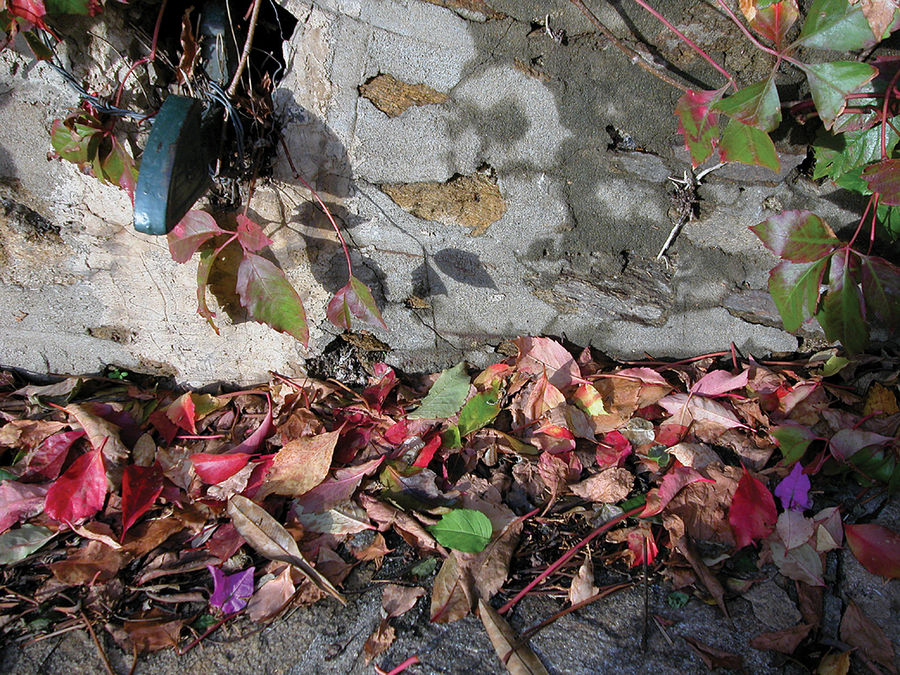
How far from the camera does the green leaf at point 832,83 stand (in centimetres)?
100

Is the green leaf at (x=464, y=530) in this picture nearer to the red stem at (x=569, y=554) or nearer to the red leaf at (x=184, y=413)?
the red stem at (x=569, y=554)

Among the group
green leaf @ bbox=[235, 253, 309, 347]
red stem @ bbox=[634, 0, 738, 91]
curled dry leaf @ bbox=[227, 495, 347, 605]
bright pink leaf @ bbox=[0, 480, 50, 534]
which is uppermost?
red stem @ bbox=[634, 0, 738, 91]

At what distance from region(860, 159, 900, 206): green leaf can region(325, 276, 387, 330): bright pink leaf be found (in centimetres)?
112

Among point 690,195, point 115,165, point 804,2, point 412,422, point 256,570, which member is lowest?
point 256,570

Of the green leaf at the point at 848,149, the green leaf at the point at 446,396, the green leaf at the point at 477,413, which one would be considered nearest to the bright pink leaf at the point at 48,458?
the green leaf at the point at 446,396

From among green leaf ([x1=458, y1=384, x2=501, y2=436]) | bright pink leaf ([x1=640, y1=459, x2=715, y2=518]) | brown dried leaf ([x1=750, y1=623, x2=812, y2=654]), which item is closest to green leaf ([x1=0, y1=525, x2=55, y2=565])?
green leaf ([x1=458, y1=384, x2=501, y2=436])

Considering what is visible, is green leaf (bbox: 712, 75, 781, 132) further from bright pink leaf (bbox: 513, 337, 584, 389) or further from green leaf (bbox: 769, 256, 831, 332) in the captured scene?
bright pink leaf (bbox: 513, 337, 584, 389)

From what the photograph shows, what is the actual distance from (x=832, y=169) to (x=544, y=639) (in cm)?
127

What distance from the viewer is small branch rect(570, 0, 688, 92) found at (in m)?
1.16

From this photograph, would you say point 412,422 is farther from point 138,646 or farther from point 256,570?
point 138,646

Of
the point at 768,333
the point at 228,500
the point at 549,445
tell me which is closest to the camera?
the point at 228,500

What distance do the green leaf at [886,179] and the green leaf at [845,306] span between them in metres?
0.17

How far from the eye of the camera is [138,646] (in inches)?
43.0

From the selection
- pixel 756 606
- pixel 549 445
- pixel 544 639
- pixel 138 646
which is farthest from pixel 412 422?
pixel 756 606
